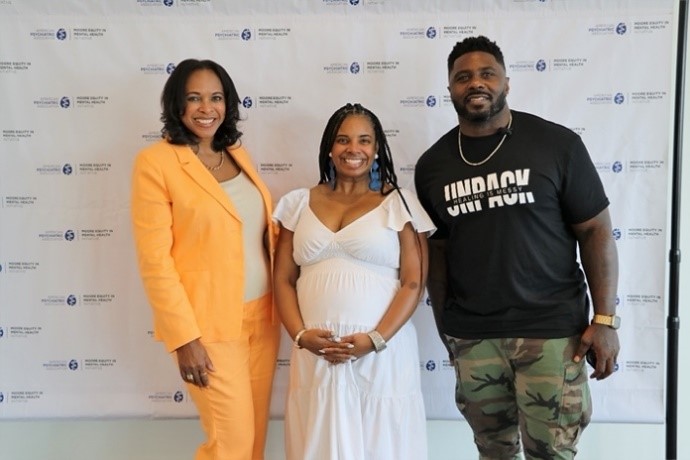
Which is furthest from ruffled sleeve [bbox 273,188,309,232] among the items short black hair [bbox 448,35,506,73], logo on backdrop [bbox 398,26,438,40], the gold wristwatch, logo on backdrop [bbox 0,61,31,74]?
logo on backdrop [bbox 0,61,31,74]

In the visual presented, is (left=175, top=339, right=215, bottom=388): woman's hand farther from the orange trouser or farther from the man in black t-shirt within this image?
the man in black t-shirt

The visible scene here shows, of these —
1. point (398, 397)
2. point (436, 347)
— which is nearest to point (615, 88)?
point (436, 347)

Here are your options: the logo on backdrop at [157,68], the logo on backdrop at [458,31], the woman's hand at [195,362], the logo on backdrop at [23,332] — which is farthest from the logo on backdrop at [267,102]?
the logo on backdrop at [23,332]

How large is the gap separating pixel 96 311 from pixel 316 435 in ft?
3.94

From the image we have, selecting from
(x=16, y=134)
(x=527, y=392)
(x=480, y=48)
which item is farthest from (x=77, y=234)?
(x=527, y=392)

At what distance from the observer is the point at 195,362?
1.69 metres

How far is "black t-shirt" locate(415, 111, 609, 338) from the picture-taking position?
165cm

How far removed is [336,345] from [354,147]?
0.66 meters

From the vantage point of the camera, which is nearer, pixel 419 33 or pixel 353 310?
pixel 353 310

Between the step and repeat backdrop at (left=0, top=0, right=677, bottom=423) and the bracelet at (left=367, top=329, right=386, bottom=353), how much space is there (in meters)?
0.62

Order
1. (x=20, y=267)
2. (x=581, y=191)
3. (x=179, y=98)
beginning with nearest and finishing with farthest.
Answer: (x=581, y=191)
(x=179, y=98)
(x=20, y=267)

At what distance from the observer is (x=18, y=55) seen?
2258 millimetres

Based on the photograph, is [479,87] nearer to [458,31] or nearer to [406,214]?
[406,214]

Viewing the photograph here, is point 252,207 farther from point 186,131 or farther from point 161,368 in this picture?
point 161,368
